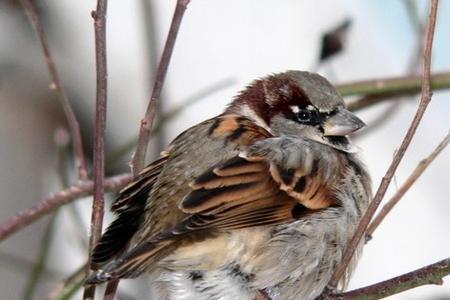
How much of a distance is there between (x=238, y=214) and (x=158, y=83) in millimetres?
454

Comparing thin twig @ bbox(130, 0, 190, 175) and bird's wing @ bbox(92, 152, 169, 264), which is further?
bird's wing @ bbox(92, 152, 169, 264)

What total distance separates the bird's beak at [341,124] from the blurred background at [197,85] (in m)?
1.24

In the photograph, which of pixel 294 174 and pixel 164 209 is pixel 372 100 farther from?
pixel 164 209

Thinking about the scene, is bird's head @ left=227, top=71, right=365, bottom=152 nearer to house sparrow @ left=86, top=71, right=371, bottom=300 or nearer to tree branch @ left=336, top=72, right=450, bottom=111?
house sparrow @ left=86, top=71, right=371, bottom=300

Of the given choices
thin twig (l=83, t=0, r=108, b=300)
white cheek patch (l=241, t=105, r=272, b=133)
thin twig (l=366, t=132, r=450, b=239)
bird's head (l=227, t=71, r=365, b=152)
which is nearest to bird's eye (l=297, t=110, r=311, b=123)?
bird's head (l=227, t=71, r=365, b=152)

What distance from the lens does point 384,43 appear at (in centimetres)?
512

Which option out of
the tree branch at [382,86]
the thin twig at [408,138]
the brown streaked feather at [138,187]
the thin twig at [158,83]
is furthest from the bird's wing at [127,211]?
the tree branch at [382,86]

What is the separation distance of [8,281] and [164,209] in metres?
2.01

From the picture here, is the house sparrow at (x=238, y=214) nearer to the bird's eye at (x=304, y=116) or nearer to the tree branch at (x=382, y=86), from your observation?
the bird's eye at (x=304, y=116)

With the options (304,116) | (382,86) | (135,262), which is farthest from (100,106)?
(382,86)

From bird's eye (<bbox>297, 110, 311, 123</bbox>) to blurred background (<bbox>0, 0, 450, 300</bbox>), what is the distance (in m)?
1.21

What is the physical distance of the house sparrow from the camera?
10.5 feet

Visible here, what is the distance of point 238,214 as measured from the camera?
10.6 feet

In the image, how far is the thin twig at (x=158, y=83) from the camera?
297 centimetres
